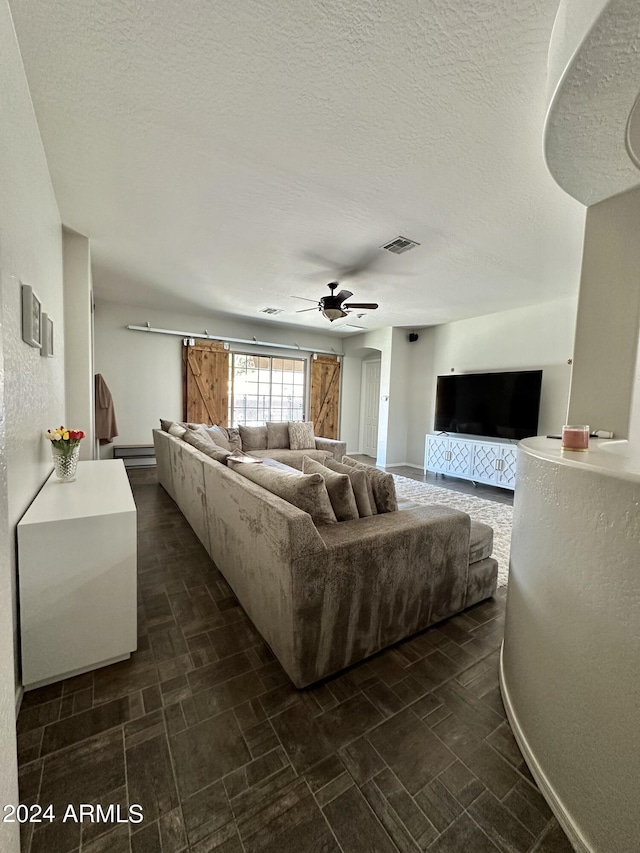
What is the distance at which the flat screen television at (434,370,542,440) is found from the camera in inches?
188

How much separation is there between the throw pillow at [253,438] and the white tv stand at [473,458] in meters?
2.91

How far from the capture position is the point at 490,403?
5.23m

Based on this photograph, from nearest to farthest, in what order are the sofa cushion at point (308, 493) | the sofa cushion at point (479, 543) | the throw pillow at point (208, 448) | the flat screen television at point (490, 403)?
1. the sofa cushion at point (308, 493)
2. the sofa cushion at point (479, 543)
3. the throw pillow at point (208, 448)
4. the flat screen television at point (490, 403)

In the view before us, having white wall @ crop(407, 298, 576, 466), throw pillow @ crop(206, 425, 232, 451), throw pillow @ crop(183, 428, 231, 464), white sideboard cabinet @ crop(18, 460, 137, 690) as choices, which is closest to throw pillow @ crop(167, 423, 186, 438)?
throw pillow @ crop(183, 428, 231, 464)

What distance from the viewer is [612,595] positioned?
0.91 metres

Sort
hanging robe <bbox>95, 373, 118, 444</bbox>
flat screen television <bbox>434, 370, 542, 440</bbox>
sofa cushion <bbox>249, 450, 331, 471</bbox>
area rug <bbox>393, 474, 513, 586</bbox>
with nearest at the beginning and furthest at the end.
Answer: area rug <bbox>393, 474, 513, 586</bbox> < flat screen television <bbox>434, 370, 542, 440</bbox> < hanging robe <bbox>95, 373, 118, 444</bbox> < sofa cushion <bbox>249, 450, 331, 471</bbox>

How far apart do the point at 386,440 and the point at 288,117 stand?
5470mm

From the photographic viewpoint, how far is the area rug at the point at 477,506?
300cm

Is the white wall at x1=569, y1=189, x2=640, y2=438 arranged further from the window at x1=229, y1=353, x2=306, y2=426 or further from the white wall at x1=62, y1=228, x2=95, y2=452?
the window at x1=229, y1=353, x2=306, y2=426

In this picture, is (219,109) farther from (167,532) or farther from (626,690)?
Answer: (167,532)

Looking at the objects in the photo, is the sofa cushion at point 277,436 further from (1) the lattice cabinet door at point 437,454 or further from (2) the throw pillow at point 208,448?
(1) the lattice cabinet door at point 437,454

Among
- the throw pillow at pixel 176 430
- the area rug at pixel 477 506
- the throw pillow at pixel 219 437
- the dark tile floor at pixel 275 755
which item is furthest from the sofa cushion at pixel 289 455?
the dark tile floor at pixel 275 755

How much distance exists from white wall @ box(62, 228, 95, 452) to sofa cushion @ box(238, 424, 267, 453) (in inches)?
93.0

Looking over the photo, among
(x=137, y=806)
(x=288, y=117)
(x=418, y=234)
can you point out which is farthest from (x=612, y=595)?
(x=418, y=234)
